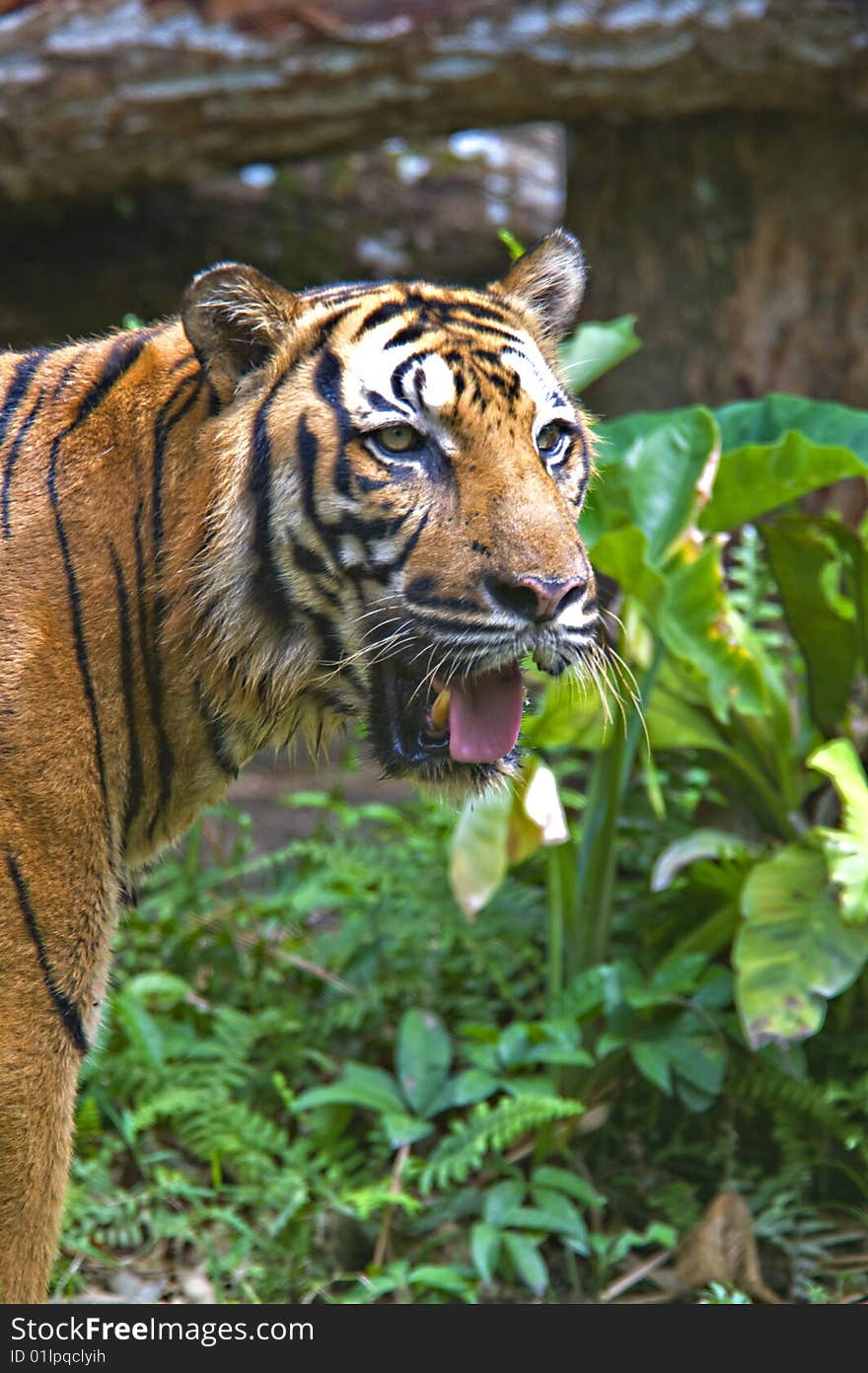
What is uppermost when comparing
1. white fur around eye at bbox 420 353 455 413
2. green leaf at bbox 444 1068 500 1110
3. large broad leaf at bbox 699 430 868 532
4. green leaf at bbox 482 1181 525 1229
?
white fur around eye at bbox 420 353 455 413

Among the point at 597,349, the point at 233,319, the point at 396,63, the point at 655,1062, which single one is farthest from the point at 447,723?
the point at 396,63

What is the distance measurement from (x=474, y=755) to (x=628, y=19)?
10.5 ft

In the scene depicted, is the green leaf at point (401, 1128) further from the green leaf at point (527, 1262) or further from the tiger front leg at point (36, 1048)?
the tiger front leg at point (36, 1048)

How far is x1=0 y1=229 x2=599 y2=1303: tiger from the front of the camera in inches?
92.7

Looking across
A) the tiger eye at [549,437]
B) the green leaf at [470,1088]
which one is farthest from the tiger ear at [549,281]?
A: the green leaf at [470,1088]

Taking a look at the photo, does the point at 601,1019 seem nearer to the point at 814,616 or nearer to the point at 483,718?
the point at 814,616

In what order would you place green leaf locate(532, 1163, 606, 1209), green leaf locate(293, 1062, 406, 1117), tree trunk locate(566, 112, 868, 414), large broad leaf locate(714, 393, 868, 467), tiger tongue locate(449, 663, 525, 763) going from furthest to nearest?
tree trunk locate(566, 112, 868, 414) < large broad leaf locate(714, 393, 868, 467) < green leaf locate(293, 1062, 406, 1117) < green leaf locate(532, 1163, 606, 1209) < tiger tongue locate(449, 663, 525, 763)

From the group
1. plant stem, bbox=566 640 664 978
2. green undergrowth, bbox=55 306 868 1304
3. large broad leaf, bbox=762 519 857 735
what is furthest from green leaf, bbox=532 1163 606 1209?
large broad leaf, bbox=762 519 857 735

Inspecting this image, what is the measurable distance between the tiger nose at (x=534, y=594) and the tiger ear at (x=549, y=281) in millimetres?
818

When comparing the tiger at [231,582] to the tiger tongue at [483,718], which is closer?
the tiger at [231,582]

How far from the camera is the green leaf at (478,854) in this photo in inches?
145

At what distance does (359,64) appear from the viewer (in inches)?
193

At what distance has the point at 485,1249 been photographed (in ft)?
11.0

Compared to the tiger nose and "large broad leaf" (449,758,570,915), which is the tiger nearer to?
the tiger nose
